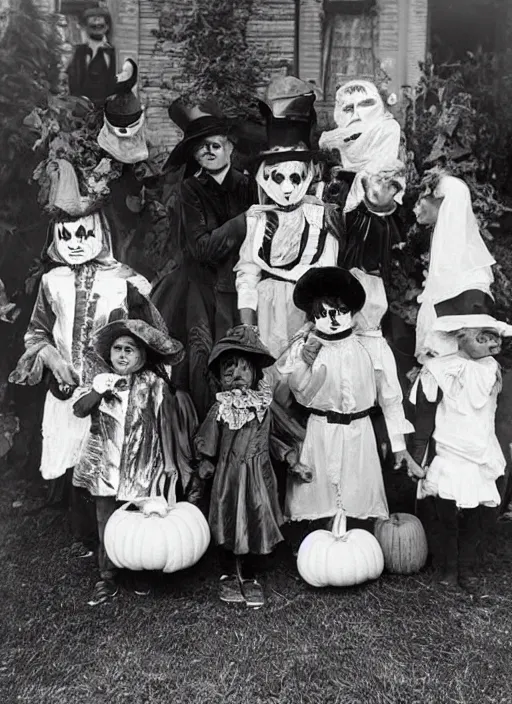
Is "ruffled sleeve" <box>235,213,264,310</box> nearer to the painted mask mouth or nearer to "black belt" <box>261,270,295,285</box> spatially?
"black belt" <box>261,270,295,285</box>

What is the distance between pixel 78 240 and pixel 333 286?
148cm

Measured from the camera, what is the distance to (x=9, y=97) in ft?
17.9

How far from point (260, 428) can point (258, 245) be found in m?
1.06

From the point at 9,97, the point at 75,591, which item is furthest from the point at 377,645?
the point at 9,97

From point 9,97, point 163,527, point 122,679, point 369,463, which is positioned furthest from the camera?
point 9,97

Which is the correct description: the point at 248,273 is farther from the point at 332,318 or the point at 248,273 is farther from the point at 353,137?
the point at 353,137

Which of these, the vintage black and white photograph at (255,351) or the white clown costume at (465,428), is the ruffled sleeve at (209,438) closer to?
the vintage black and white photograph at (255,351)

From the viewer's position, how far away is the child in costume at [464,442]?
445 cm

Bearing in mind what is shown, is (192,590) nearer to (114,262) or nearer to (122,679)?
(122,679)

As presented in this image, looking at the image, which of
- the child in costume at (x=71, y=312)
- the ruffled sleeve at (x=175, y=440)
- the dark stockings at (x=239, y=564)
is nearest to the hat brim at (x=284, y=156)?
the child in costume at (x=71, y=312)

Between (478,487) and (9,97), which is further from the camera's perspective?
(9,97)

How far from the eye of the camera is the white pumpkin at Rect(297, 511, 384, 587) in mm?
4281

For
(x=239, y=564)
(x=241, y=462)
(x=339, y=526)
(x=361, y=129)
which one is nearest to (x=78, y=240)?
(x=241, y=462)

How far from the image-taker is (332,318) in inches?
180
